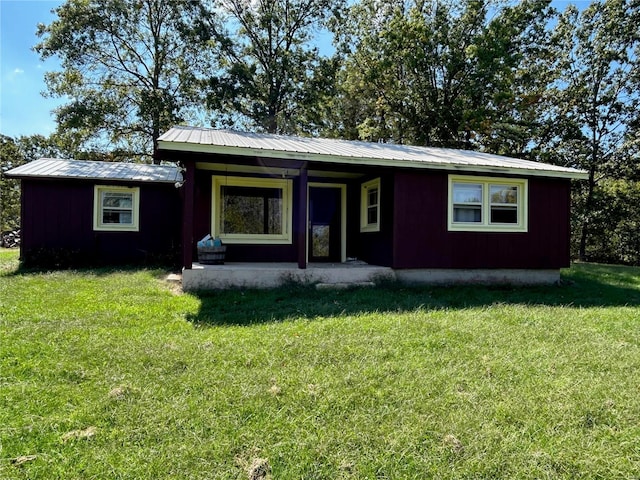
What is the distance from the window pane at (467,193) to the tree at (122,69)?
46.2 ft

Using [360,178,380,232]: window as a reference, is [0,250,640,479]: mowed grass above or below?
below

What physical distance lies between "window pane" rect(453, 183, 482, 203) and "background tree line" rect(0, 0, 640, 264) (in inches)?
419

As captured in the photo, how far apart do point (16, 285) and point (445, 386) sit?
7174mm

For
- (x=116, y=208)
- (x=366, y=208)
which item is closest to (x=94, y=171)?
(x=116, y=208)

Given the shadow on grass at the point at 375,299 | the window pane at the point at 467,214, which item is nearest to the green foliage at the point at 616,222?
the shadow on grass at the point at 375,299

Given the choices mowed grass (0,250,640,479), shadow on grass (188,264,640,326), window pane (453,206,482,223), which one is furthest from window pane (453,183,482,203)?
mowed grass (0,250,640,479)

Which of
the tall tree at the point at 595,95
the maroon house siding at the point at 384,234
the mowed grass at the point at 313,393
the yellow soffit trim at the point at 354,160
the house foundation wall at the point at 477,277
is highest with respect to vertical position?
the tall tree at the point at 595,95

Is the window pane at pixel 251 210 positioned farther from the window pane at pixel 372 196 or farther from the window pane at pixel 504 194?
the window pane at pixel 504 194

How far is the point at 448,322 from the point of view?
15.9 feet

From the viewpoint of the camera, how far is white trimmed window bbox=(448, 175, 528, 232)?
8.06 m

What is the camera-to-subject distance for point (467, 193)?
8148 mm

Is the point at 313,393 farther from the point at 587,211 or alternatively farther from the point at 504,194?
the point at 587,211

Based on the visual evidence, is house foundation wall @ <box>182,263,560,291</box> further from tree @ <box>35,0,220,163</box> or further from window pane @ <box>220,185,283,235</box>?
tree @ <box>35,0,220,163</box>

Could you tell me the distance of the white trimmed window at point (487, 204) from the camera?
8062mm
